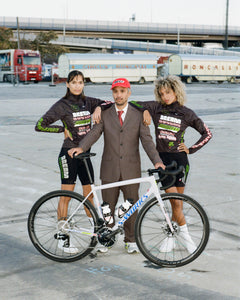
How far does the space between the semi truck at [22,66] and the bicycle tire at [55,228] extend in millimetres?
46465

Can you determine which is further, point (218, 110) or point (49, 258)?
point (218, 110)

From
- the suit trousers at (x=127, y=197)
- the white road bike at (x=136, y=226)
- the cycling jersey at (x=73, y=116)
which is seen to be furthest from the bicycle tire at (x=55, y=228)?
the cycling jersey at (x=73, y=116)

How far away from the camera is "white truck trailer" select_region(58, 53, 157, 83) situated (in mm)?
50656

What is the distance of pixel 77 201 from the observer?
14.7 feet

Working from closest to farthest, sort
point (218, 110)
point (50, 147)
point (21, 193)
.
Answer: point (21, 193), point (50, 147), point (218, 110)

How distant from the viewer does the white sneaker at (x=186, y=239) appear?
4590 mm

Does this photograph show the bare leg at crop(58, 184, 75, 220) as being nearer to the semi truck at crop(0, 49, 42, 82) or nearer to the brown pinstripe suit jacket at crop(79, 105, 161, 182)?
the brown pinstripe suit jacket at crop(79, 105, 161, 182)

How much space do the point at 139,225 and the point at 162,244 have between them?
0.48m

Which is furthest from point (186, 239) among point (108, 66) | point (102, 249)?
point (108, 66)

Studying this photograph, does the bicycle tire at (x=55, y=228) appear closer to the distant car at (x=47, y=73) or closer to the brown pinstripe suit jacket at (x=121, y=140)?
the brown pinstripe suit jacket at (x=121, y=140)

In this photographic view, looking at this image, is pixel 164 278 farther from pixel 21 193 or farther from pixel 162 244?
pixel 21 193

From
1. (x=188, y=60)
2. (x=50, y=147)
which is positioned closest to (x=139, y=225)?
(x=50, y=147)

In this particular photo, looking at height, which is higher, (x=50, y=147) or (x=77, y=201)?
(x=77, y=201)

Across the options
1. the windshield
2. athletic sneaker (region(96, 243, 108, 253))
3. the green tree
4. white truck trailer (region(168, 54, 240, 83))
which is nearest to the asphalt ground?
athletic sneaker (region(96, 243, 108, 253))
